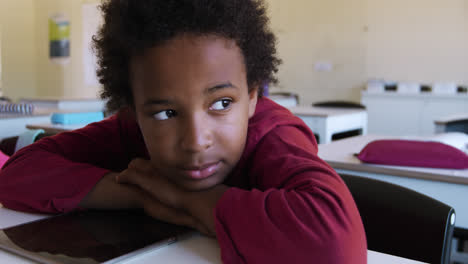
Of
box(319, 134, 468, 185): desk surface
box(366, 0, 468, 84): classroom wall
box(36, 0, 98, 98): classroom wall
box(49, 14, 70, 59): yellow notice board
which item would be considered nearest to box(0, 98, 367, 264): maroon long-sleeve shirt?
box(319, 134, 468, 185): desk surface

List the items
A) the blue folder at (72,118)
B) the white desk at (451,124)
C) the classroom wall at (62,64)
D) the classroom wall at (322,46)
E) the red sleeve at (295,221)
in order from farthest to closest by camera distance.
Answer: the classroom wall at (62,64) < the classroom wall at (322,46) < the white desk at (451,124) < the blue folder at (72,118) < the red sleeve at (295,221)

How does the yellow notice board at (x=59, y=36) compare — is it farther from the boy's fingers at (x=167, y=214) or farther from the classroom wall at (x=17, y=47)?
the boy's fingers at (x=167, y=214)

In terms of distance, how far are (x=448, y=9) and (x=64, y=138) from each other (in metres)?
5.51

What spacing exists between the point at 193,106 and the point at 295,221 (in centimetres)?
21

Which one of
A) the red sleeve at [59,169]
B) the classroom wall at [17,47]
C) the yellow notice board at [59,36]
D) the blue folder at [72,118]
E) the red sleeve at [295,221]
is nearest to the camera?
the red sleeve at [295,221]

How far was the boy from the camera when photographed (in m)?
0.55

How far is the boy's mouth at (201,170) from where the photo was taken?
65cm

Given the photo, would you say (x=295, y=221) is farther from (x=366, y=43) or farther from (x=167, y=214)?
(x=366, y=43)

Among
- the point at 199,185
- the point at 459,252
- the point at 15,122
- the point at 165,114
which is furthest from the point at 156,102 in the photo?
the point at 15,122

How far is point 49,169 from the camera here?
31.3 inches

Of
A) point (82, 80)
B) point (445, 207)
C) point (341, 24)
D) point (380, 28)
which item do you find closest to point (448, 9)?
point (380, 28)

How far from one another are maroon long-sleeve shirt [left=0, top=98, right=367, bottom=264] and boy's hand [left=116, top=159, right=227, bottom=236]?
0.11ft

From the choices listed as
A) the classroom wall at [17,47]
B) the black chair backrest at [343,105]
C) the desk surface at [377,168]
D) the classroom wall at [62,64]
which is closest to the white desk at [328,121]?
the black chair backrest at [343,105]

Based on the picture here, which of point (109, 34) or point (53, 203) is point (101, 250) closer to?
point (53, 203)
